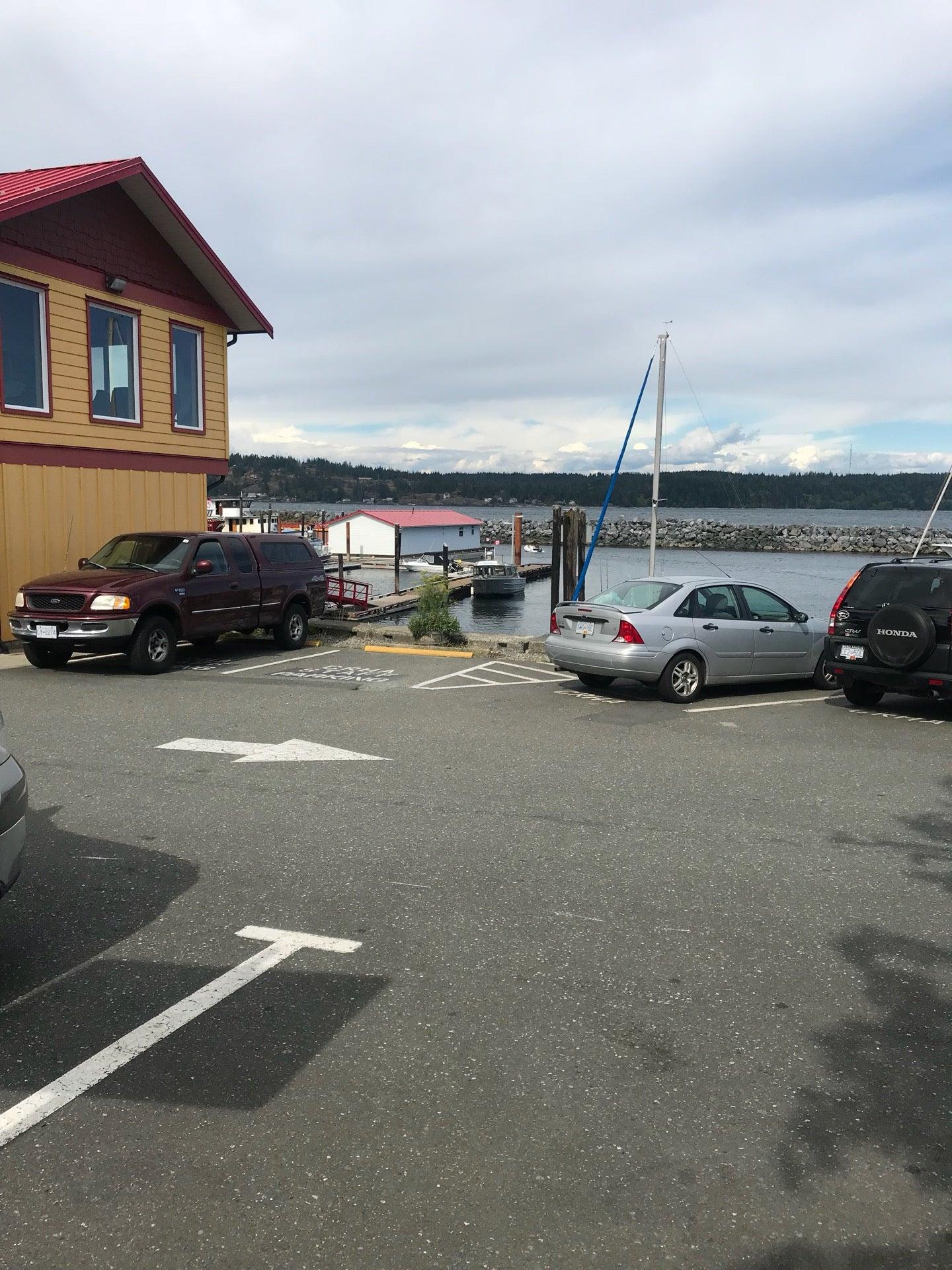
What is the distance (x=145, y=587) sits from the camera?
13.0m

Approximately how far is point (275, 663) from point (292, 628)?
1.52 meters

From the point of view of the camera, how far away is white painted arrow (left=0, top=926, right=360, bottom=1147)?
11.0 ft

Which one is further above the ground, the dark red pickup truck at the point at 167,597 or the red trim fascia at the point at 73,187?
the red trim fascia at the point at 73,187

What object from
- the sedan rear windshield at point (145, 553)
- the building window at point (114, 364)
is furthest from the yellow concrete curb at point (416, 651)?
the building window at point (114, 364)

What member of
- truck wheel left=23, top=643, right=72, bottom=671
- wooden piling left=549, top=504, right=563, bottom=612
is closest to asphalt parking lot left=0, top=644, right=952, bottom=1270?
truck wheel left=23, top=643, right=72, bottom=671

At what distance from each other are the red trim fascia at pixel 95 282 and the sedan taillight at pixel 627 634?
399 inches

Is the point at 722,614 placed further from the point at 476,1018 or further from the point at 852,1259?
the point at 852,1259

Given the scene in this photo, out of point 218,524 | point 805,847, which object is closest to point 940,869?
point 805,847

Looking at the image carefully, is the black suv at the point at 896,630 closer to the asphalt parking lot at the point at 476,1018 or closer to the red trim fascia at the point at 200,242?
the asphalt parking lot at the point at 476,1018

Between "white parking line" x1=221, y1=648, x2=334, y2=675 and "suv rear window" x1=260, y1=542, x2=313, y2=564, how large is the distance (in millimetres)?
1493

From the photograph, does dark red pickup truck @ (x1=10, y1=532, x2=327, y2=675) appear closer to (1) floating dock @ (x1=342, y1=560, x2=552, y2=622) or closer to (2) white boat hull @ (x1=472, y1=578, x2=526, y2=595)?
(1) floating dock @ (x1=342, y1=560, x2=552, y2=622)

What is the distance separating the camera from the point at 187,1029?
3.90 meters

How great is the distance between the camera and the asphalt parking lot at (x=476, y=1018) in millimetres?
2900

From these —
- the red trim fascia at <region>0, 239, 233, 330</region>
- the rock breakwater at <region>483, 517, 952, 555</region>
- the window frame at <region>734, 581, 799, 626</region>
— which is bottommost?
the rock breakwater at <region>483, 517, 952, 555</region>
